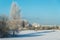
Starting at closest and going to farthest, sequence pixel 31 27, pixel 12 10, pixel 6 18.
Result: pixel 6 18, pixel 12 10, pixel 31 27

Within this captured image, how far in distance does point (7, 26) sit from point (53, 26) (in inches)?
1769

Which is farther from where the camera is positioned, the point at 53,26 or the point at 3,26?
the point at 53,26

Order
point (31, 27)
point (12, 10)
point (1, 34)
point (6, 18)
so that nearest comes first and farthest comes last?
point (1, 34) < point (6, 18) < point (12, 10) < point (31, 27)

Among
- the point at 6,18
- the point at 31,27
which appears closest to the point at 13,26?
the point at 6,18

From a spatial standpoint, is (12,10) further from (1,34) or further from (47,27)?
(47,27)

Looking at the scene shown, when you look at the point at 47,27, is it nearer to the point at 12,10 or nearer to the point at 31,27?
the point at 31,27

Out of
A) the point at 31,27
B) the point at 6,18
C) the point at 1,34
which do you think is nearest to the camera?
the point at 1,34

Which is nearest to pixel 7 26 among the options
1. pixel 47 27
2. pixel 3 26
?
pixel 3 26

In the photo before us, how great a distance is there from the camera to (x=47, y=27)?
7100 cm

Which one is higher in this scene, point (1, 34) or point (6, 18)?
point (6, 18)

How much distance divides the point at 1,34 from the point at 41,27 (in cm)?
4384

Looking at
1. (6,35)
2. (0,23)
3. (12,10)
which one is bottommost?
(6,35)

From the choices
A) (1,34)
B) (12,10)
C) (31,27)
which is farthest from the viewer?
(31,27)

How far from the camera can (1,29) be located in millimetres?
26328
